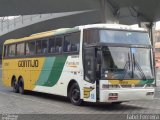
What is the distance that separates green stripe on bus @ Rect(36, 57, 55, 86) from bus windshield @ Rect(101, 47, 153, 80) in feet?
13.6

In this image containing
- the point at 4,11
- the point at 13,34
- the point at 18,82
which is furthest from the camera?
the point at 13,34

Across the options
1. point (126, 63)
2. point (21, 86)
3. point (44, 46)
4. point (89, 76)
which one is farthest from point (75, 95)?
point (21, 86)

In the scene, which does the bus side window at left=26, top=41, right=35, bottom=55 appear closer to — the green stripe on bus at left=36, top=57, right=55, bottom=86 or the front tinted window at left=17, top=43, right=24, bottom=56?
the front tinted window at left=17, top=43, right=24, bottom=56

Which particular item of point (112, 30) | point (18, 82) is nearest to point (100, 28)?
point (112, 30)

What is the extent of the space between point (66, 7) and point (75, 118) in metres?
23.5

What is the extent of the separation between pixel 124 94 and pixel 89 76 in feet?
4.75

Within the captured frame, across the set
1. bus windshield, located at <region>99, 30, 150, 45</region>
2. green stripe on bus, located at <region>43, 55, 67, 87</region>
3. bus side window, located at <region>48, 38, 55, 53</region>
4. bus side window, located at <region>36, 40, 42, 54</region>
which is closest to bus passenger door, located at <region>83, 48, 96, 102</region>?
bus windshield, located at <region>99, 30, 150, 45</region>

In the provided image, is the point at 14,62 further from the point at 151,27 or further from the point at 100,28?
the point at 151,27

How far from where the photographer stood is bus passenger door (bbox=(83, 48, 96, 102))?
1503 cm

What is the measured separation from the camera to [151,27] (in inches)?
1318

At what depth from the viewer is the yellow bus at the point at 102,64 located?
48.6 feet

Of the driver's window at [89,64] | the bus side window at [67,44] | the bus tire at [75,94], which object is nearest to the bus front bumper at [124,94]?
the driver's window at [89,64]

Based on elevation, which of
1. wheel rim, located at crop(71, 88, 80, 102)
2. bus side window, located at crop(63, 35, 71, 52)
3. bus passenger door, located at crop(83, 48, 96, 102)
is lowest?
wheel rim, located at crop(71, 88, 80, 102)

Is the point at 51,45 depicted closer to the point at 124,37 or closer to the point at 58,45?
the point at 58,45
